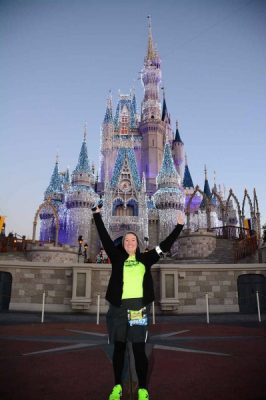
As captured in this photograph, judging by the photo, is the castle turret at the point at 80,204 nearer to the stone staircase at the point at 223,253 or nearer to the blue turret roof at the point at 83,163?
the blue turret roof at the point at 83,163

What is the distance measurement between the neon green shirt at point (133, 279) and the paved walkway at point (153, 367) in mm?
894

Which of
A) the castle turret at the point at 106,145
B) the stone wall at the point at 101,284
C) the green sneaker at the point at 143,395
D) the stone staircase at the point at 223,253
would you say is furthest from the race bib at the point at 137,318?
the castle turret at the point at 106,145

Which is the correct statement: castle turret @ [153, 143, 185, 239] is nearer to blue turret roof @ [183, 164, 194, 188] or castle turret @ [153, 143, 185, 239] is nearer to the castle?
the castle

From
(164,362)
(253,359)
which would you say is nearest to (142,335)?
(164,362)

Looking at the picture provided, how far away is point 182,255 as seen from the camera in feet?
77.1

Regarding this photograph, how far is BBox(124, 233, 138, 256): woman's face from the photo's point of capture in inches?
127

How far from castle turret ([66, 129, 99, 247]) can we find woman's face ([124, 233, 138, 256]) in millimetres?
36245

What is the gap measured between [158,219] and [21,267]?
31.9m

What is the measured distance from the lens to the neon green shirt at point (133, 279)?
308 cm

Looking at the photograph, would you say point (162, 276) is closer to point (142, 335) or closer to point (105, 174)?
point (142, 335)

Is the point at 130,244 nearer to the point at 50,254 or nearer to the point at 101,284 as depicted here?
the point at 101,284

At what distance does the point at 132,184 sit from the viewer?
45.4m

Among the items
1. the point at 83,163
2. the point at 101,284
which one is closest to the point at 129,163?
the point at 83,163

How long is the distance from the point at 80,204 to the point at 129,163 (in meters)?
10.7
